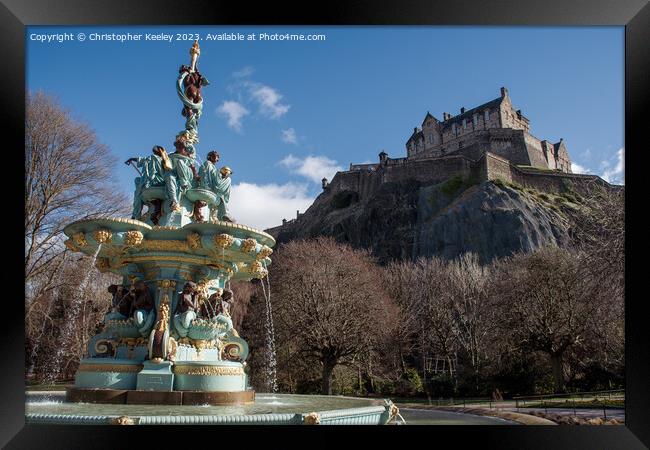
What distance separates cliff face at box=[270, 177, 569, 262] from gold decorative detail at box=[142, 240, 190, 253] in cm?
5110

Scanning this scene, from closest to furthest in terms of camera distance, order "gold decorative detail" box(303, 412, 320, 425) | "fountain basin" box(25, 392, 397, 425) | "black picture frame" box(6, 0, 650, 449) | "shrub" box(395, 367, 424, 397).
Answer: "fountain basin" box(25, 392, 397, 425), "gold decorative detail" box(303, 412, 320, 425), "black picture frame" box(6, 0, 650, 449), "shrub" box(395, 367, 424, 397)

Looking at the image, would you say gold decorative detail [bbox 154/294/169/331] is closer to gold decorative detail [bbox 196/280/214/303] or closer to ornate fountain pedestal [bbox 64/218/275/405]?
ornate fountain pedestal [bbox 64/218/275/405]

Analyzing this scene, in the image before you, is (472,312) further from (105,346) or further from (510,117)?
(510,117)

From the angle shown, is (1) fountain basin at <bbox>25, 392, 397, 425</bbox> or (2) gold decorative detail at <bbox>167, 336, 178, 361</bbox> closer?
(1) fountain basin at <bbox>25, 392, 397, 425</bbox>

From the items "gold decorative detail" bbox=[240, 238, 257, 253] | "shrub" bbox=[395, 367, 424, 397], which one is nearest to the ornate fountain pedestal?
"gold decorative detail" bbox=[240, 238, 257, 253]

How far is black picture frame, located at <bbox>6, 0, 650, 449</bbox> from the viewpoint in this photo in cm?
840

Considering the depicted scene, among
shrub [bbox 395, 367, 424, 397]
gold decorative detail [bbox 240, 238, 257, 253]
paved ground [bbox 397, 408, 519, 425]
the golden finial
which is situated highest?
the golden finial

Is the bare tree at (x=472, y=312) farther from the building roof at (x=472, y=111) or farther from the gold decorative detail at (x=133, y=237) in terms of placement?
the building roof at (x=472, y=111)

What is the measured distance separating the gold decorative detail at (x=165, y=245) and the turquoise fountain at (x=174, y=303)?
0.06 ft

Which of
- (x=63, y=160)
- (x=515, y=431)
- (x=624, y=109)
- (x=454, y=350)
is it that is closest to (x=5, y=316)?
(x=515, y=431)

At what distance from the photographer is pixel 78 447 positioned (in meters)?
7.93
